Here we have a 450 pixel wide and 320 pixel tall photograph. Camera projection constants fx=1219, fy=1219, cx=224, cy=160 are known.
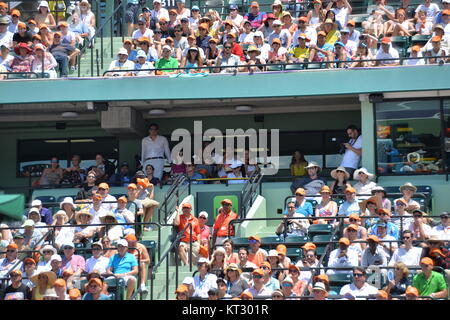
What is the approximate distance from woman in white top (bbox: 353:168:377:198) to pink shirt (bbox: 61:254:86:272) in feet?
16.8

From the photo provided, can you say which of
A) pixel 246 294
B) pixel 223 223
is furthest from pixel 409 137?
pixel 246 294

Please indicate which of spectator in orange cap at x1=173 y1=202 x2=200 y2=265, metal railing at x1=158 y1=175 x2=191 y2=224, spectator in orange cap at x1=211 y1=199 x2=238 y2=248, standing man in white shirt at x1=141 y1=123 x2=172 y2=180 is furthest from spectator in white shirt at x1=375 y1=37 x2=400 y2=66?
spectator in orange cap at x1=173 y1=202 x2=200 y2=265

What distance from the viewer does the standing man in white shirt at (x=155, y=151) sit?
2361 centimetres

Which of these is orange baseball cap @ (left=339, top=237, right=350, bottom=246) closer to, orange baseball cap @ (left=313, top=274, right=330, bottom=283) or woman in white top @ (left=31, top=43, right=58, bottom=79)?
orange baseball cap @ (left=313, top=274, right=330, bottom=283)

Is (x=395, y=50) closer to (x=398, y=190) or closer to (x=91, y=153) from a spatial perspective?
(x=398, y=190)

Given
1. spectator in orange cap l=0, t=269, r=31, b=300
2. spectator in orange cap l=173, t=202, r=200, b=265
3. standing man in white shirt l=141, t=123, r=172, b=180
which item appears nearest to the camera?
spectator in orange cap l=0, t=269, r=31, b=300

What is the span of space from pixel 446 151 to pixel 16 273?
848 cm

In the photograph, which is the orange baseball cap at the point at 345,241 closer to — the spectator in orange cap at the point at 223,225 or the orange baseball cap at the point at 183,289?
the orange baseball cap at the point at 183,289

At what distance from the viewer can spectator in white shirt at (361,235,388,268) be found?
55.6 feet

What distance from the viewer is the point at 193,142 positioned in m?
24.9

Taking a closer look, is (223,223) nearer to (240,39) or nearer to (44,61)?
(240,39)

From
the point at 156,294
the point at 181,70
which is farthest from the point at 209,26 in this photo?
the point at 156,294

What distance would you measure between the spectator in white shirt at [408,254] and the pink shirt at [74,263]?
457 cm

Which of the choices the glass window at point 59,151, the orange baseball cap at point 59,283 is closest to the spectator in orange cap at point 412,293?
the orange baseball cap at point 59,283
